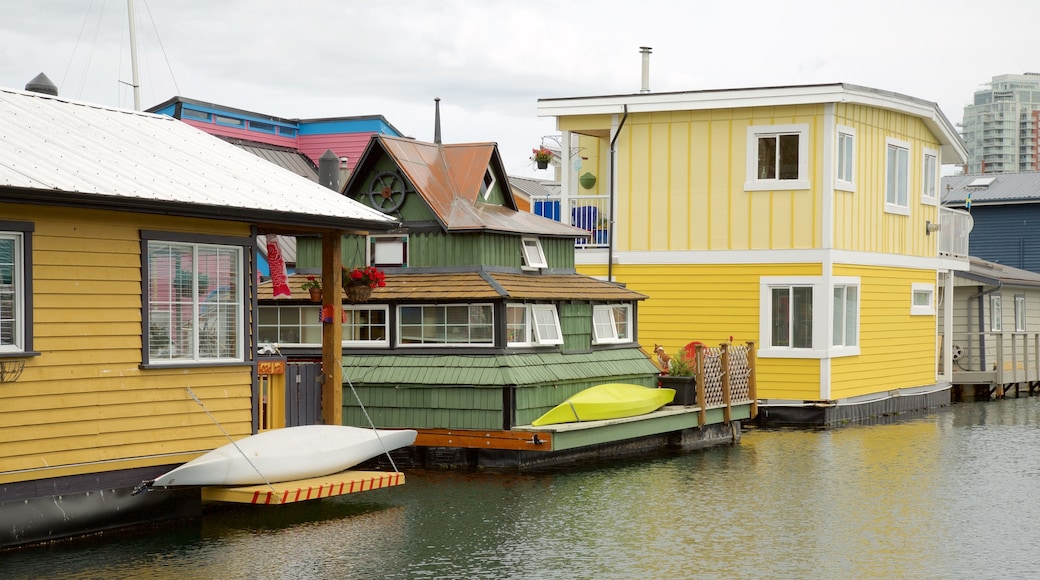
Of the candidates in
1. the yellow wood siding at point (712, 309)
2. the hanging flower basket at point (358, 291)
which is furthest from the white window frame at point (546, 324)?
the yellow wood siding at point (712, 309)

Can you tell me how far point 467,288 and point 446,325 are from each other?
651mm

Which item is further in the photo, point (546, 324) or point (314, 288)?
point (546, 324)

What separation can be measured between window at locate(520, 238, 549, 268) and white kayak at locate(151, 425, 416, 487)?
5139mm

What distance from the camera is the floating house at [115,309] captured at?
13.2 meters

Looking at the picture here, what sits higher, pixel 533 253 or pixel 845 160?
pixel 845 160

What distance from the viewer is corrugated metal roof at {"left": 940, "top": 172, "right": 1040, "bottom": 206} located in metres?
46.3

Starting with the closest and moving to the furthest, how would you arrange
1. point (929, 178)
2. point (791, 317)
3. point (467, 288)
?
point (467, 288), point (791, 317), point (929, 178)

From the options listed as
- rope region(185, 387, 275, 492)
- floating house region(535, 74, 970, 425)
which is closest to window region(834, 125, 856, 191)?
floating house region(535, 74, 970, 425)

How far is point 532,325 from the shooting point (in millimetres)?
19875

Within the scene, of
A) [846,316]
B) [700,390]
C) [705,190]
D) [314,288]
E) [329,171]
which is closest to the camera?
→ [314,288]

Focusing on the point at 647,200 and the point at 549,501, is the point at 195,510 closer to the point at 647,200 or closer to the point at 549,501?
the point at 549,501

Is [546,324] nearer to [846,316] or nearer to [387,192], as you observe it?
[387,192]

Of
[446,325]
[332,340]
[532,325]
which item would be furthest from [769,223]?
[332,340]

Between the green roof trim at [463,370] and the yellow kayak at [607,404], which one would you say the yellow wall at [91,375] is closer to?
the green roof trim at [463,370]
